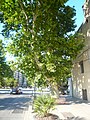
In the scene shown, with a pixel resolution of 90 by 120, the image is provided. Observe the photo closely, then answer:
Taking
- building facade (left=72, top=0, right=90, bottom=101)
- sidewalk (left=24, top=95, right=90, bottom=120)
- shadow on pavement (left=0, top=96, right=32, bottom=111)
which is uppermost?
building facade (left=72, top=0, right=90, bottom=101)

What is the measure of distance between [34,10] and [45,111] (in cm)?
1378

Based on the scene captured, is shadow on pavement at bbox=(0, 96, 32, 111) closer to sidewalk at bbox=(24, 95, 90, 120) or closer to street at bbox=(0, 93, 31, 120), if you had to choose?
street at bbox=(0, 93, 31, 120)

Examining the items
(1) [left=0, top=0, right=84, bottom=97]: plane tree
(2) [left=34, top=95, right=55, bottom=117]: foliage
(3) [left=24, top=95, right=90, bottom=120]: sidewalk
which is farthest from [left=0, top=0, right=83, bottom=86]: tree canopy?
(2) [left=34, top=95, right=55, bottom=117]: foliage

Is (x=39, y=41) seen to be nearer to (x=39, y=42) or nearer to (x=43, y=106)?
(x=39, y=42)

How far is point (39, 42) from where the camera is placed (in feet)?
76.4

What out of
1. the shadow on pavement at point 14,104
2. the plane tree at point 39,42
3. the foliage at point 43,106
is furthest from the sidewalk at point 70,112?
the plane tree at point 39,42

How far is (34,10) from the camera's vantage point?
2442cm

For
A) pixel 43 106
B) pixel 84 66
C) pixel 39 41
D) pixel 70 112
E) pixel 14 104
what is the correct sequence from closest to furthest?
pixel 43 106 < pixel 70 112 < pixel 39 41 < pixel 14 104 < pixel 84 66

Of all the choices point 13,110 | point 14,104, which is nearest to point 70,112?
point 13,110

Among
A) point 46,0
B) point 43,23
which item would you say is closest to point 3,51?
point 43,23

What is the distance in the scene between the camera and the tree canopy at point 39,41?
23.4m

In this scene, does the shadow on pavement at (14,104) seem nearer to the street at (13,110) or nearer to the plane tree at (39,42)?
the street at (13,110)

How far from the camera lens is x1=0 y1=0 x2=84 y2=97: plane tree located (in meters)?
23.4

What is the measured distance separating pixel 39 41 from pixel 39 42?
100 mm
